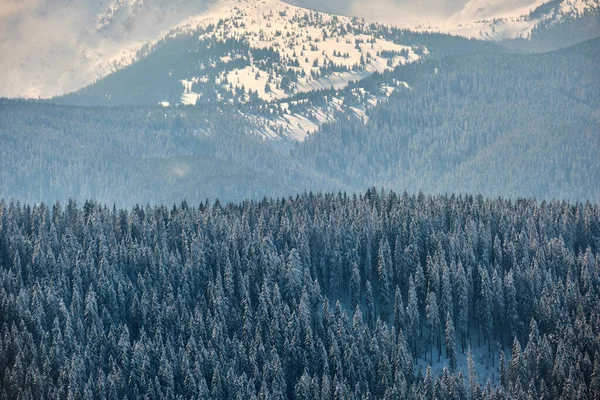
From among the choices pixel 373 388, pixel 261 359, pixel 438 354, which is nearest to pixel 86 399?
pixel 261 359

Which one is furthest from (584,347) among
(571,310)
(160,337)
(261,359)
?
(160,337)

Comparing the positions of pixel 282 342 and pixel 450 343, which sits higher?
pixel 282 342

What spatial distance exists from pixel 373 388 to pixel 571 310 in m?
35.3

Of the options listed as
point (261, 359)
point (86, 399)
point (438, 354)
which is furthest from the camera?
point (438, 354)

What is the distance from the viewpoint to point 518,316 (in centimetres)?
19600

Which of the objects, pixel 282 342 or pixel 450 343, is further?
pixel 450 343

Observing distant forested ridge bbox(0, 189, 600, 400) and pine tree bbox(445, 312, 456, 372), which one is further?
pine tree bbox(445, 312, 456, 372)

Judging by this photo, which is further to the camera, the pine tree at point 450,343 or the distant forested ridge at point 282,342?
the pine tree at point 450,343

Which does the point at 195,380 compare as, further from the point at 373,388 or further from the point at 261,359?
the point at 373,388

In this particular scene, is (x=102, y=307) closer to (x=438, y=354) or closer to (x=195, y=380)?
(x=195, y=380)

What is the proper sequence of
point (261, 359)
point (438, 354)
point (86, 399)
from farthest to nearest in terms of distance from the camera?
point (438, 354) → point (261, 359) → point (86, 399)

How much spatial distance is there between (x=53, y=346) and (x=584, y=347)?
73802 mm

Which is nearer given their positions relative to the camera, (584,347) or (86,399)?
(86,399)

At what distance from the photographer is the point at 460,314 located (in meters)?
196
